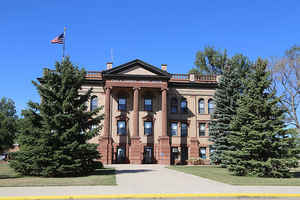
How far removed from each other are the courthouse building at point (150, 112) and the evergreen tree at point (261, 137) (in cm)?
1594

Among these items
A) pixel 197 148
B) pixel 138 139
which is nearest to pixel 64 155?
pixel 138 139

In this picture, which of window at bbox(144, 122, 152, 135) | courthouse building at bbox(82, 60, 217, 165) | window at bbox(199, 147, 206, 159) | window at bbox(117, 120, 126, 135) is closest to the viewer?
courthouse building at bbox(82, 60, 217, 165)

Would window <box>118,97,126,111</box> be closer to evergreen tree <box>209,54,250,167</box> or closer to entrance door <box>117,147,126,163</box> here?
entrance door <box>117,147,126,163</box>

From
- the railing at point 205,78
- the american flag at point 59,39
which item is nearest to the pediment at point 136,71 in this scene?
the railing at point 205,78

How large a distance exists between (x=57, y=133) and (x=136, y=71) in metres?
20.0

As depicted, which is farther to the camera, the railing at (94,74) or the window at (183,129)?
the window at (183,129)

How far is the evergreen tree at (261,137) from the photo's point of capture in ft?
59.3

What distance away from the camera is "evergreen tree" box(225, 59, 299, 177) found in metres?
18.1

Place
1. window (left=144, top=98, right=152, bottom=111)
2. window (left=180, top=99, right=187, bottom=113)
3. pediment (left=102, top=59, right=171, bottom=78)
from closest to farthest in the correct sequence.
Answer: pediment (left=102, top=59, right=171, bottom=78), window (left=144, top=98, right=152, bottom=111), window (left=180, top=99, right=187, bottom=113)

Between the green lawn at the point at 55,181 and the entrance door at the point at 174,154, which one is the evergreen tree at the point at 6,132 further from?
the entrance door at the point at 174,154

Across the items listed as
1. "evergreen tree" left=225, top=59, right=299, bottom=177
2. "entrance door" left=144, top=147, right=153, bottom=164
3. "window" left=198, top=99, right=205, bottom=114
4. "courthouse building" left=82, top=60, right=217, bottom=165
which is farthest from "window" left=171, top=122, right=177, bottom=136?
"evergreen tree" left=225, top=59, right=299, bottom=177

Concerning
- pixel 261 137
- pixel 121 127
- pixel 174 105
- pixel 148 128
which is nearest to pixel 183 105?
pixel 174 105

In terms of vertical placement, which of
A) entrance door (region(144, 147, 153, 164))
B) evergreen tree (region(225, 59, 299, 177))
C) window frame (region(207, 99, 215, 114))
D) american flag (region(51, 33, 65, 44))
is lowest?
entrance door (region(144, 147, 153, 164))

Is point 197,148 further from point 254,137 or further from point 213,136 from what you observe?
point 254,137
